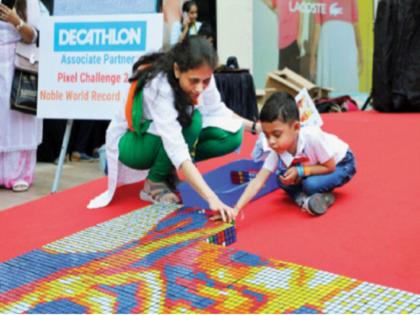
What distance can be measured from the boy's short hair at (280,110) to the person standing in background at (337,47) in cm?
536

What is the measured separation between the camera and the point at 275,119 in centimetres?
195

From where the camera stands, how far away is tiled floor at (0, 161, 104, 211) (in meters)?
3.07

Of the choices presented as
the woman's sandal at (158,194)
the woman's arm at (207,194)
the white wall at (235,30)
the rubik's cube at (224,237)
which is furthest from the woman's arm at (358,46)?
the rubik's cube at (224,237)

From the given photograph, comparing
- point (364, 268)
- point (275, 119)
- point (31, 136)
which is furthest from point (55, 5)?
point (364, 268)

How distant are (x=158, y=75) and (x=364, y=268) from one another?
1.04 meters

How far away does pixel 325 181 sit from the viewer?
2162 mm

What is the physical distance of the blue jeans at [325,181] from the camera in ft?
7.02

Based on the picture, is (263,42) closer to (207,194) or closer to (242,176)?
(242,176)

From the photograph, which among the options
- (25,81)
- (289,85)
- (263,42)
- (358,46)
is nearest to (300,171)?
(25,81)

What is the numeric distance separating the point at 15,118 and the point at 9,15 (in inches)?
21.7

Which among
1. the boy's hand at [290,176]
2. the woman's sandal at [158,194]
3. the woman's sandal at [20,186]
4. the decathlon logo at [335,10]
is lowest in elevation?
the woman's sandal at [20,186]

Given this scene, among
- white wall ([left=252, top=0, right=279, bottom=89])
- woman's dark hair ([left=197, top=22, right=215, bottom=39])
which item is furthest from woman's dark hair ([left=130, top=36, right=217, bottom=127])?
white wall ([left=252, top=0, right=279, bottom=89])

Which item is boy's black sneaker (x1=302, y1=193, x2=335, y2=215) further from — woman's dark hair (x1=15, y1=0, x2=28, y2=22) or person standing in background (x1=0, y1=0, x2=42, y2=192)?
woman's dark hair (x1=15, y1=0, x2=28, y2=22)

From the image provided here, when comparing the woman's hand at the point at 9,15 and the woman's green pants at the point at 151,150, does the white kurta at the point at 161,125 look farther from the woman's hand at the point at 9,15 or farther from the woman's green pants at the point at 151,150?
Result: the woman's hand at the point at 9,15
